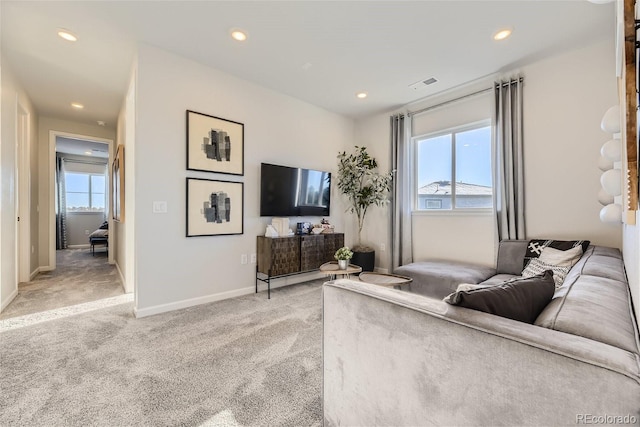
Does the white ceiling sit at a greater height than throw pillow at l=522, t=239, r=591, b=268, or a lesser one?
greater

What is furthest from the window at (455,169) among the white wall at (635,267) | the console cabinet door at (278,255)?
the white wall at (635,267)

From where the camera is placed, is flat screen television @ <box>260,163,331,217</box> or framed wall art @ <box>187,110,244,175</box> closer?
framed wall art @ <box>187,110,244,175</box>

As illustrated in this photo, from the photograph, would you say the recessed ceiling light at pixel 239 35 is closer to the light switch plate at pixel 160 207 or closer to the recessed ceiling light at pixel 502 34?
the light switch plate at pixel 160 207

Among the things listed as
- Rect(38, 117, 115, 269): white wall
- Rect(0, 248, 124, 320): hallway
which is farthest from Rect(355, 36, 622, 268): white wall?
Rect(38, 117, 115, 269): white wall

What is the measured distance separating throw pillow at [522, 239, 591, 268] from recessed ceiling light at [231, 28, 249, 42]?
358 cm

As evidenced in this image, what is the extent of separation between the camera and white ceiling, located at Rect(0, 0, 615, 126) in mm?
2264

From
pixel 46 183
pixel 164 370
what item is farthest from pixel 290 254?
pixel 46 183

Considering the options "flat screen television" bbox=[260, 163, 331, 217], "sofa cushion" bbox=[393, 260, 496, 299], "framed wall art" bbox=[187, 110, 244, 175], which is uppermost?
"framed wall art" bbox=[187, 110, 244, 175]

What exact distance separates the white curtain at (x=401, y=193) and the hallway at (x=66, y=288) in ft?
12.7

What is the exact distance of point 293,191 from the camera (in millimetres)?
3889

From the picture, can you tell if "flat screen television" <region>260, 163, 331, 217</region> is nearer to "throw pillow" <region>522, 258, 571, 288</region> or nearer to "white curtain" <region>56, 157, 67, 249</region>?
"throw pillow" <region>522, 258, 571, 288</region>

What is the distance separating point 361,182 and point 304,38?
8.37 feet

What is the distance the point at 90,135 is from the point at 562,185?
756 centimetres

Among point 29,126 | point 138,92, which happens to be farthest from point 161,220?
point 29,126
